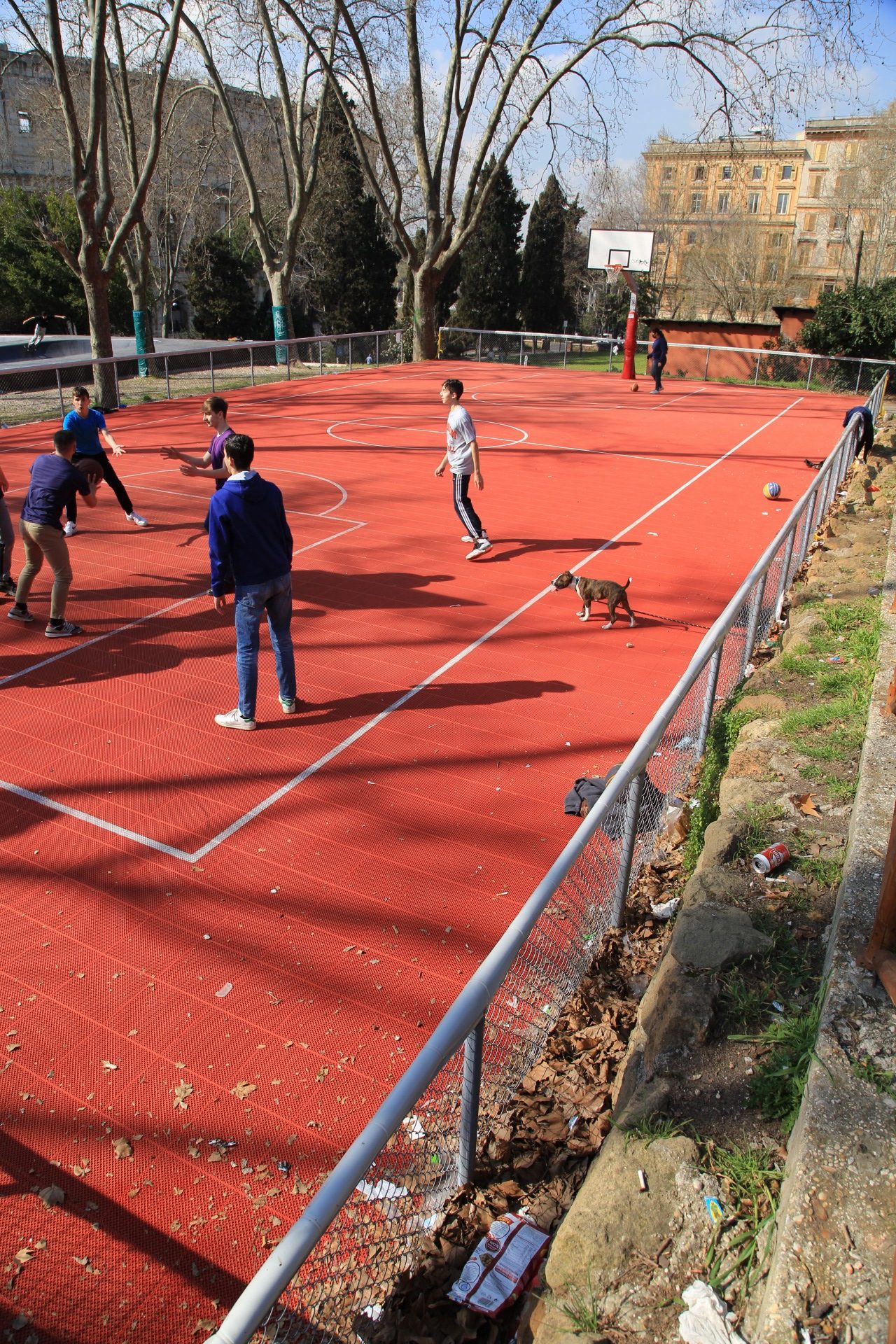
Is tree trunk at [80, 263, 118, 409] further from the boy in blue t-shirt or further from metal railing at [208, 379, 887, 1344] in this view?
metal railing at [208, 379, 887, 1344]

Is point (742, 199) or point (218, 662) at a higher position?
point (742, 199)

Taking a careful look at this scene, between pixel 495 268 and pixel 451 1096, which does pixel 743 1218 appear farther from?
pixel 495 268

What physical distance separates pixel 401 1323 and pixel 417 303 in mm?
34363

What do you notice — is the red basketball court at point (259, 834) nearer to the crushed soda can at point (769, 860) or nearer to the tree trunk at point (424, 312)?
the crushed soda can at point (769, 860)

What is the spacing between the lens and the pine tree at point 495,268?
45.0m

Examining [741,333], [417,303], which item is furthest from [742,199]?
[417,303]

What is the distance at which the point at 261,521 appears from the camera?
6.73 meters

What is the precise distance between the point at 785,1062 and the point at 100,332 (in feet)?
78.8

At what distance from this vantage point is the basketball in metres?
10.9

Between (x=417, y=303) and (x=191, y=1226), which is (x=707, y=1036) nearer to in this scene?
(x=191, y=1226)

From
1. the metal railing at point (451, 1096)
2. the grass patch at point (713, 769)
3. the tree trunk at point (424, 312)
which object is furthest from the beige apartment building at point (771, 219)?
the metal railing at point (451, 1096)

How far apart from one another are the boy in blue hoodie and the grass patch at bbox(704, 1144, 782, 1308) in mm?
4781

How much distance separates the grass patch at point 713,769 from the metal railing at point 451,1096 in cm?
61

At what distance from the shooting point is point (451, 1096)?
10.8 feet
